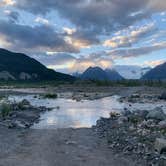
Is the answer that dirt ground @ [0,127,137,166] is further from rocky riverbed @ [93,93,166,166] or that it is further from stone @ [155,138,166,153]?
stone @ [155,138,166,153]

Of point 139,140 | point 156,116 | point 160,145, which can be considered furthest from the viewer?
point 156,116

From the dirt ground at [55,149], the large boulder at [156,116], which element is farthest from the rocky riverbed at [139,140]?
the dirt ground at [55,149]

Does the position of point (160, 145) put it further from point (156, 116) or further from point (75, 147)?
point (156, 116)

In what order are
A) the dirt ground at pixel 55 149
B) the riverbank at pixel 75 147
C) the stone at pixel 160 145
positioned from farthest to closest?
the stone at pixel 160 145 → the riverbank at pixel 75 147 → the dirt ground at pixel 55 149

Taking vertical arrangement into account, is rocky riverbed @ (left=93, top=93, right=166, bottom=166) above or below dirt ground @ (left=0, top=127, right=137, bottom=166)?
above

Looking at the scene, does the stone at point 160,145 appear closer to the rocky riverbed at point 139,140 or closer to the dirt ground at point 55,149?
the rocky riverbed at point 139,140

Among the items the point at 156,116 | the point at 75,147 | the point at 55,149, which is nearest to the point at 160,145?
the point at 75,147

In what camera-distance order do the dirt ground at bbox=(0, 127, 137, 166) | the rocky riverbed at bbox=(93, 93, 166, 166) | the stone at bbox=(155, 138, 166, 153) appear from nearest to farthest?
1. the dirt ground at bbox=(0, 127, 137, 166)
2. the rocky riverbed at bbox=(93, 93, 166, 166)
3. the stone at bbox=(155, 138, 166, 153)

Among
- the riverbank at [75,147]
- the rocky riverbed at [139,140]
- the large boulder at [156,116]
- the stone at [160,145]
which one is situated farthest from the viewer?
the large boulder at [156,116]

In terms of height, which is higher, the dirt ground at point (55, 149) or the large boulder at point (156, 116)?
the large boulder at point (156, 116)

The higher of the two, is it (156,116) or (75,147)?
(156,116)

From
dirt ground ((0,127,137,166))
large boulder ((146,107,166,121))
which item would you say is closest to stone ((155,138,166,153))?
dirt ground ((0,127,137,166))

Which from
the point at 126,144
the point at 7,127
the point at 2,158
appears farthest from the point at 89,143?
the point at 7,127

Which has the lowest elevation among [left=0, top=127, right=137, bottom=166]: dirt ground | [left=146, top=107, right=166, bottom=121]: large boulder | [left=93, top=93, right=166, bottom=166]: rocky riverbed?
[left=0, top=127, right=137, bottom=166]: dirt ground
